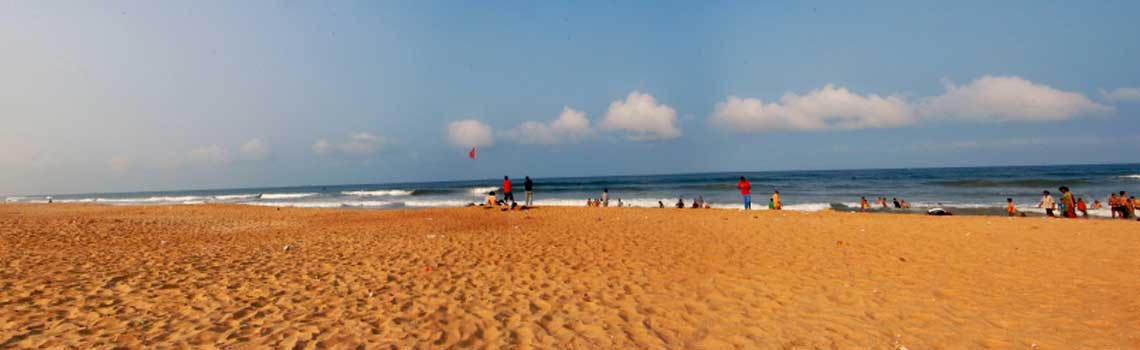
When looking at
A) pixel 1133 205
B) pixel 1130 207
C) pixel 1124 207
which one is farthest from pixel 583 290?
pixel 1130 207

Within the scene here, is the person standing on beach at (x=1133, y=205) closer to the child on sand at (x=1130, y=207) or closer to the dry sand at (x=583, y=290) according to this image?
the child on sand at (x=1130, y=207)

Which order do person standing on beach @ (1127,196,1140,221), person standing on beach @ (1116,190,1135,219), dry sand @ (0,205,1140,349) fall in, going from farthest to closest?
1. person standing on beach @ (1127,196,1140,221)
2. person standing on beach @ (1116,190,1135,219)
3. dry sand @ (0,205,1140,349)

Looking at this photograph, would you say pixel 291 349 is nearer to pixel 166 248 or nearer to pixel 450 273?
pixel 450 273

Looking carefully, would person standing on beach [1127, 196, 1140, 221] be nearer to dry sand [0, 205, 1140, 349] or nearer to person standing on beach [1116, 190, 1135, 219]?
person standing on beach [1116, 190, 1135, 219]

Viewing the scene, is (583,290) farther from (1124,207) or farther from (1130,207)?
(1130,207)

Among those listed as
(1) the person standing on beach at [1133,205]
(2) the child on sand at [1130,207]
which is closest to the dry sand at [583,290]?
(2) the child on sand at [1130,207]

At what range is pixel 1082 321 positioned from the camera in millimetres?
6004

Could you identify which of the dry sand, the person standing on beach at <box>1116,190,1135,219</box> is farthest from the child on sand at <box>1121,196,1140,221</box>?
the dry sand

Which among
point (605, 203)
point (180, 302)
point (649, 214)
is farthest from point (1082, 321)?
point (605, 203)

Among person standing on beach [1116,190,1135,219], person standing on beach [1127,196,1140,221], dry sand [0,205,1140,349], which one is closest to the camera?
dry sand [0,205,1140,349]

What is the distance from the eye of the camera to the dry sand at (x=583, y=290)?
5.46 meters

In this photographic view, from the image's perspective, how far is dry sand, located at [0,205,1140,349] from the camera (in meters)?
5.46

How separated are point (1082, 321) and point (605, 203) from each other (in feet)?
69.2

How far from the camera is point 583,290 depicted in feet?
24.6
